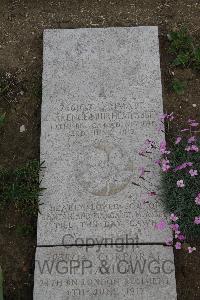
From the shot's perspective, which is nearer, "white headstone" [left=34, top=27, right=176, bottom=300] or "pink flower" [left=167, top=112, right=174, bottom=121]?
"white headstone" [left=34, top=27, right=176, bottom=300]

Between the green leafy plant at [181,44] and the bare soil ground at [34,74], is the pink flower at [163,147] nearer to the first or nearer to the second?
the bare soil ground at [34,74]

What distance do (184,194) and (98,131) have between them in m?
1.01

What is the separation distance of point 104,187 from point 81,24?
2.06 m

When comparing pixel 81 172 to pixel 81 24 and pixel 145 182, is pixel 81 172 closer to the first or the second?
pixel 145 182

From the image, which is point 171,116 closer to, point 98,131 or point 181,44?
point 98,131

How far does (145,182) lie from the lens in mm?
4922

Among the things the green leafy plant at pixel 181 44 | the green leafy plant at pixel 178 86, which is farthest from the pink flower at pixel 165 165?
the green leafy plant at pixel 181 44

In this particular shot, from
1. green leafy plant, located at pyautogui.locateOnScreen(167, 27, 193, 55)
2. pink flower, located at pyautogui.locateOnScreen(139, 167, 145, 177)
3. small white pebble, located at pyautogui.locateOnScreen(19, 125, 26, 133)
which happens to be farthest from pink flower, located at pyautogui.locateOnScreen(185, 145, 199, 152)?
small white pebble, located at pyautogui.locateOnScreen(19, 125, 26, 133)

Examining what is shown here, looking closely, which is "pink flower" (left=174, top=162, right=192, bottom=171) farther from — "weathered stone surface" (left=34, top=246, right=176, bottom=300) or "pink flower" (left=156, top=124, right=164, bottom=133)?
"weathered stone surface" (left=34, top=246, right=176, bottom=300)

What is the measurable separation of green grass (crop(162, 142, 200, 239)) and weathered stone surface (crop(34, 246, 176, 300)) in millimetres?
293

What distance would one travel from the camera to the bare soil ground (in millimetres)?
4852

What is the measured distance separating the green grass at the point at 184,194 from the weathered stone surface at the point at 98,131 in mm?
114

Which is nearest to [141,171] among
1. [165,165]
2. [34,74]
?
[165,165]

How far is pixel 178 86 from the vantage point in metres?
5.56
